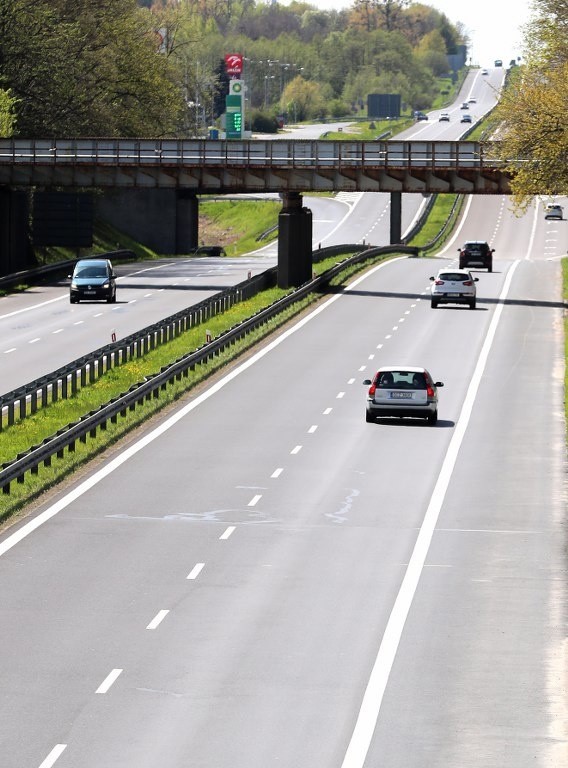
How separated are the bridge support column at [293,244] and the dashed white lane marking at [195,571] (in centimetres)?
5385

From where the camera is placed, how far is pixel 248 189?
8725cm

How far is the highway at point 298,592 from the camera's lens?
17938 millimetres

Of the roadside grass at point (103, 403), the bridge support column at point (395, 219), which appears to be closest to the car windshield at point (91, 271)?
the roadside grass at point (103, 403)

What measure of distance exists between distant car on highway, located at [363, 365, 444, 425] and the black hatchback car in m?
34.9

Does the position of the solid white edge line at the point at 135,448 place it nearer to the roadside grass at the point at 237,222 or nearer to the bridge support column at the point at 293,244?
the bridge support column at the point at 293,244

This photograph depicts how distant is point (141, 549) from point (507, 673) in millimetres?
8788

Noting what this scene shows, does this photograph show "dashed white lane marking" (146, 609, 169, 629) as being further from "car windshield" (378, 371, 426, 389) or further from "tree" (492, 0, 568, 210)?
"tree" (492, 0, 568, 210)

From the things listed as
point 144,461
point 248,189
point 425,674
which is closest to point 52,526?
point 144,461

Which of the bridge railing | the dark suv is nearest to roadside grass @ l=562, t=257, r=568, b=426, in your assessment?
the dark suv

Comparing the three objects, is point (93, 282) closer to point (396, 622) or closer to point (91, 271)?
point (91, 271)

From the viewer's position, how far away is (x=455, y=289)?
7388 centimetres

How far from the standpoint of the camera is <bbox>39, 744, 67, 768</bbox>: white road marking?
16.6 metres

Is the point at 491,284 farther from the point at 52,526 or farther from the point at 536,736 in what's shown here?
the point at 536,736

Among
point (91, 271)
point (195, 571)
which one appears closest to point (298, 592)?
point (195, 571)
